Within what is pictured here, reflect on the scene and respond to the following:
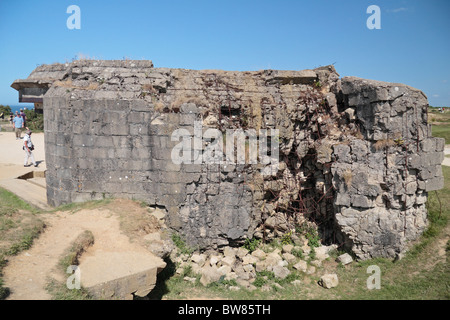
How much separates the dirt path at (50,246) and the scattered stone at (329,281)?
4.58 m

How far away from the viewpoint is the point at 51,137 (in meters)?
9.14

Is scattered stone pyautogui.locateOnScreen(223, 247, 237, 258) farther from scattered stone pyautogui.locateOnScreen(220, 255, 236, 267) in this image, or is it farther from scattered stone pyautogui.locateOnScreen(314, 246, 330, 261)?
scattered stone pyautogui.locateOnScreen(314, 246, 330, 261)

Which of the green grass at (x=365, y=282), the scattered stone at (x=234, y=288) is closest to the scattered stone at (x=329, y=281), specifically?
the green grass at (x=365, y=282)

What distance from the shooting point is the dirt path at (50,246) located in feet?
16.3

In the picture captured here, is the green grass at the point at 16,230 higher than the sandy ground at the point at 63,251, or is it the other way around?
the green grass at the point at 16,230

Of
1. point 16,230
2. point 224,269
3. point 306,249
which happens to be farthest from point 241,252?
point 16,230

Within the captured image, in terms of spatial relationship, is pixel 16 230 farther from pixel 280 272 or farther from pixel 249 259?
pixel 280 272

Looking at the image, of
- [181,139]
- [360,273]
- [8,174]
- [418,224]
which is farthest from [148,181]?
[8,174]

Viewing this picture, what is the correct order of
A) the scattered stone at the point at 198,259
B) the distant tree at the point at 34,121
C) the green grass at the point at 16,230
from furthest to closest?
the distant tree at the point at 34,121, the scattered stone at the point at 198,259, the green grass at the point at 16,230

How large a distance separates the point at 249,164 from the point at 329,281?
3.47 m

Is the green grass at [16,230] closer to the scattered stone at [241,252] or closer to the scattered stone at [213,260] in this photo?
the scattered stone at [213,260]

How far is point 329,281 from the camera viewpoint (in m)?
7.57
